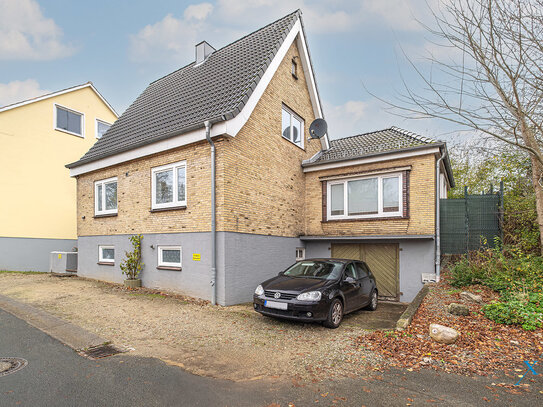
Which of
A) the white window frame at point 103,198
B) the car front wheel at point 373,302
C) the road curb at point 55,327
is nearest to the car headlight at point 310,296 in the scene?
the car front wheel at point 373,302

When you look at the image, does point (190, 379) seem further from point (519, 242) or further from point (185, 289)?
point (519, 242)

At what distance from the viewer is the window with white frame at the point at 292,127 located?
40.3ft

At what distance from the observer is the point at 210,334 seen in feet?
20.5

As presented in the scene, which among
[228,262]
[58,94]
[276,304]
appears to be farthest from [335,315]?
[58,94]

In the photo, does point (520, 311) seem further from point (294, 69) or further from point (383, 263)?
point (294, 69)

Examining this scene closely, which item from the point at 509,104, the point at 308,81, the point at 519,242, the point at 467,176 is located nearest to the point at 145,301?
the point at 509,104

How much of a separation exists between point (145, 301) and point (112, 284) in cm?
326

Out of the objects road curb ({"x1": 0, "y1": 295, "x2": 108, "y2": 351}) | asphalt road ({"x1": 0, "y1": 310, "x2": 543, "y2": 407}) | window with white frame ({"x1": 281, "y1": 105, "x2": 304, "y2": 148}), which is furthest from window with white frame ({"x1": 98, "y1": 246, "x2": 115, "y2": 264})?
asphalt road ({"x1": 0, "y1": 310, "x2": 543, "y2": 407})

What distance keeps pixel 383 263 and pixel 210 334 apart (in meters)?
7.34

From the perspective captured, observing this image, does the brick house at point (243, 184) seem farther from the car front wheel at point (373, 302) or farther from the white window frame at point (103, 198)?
the car front wheel at point (373, 302)

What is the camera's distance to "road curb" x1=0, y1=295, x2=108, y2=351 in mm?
5547

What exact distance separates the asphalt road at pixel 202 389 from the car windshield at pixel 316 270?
3.31m

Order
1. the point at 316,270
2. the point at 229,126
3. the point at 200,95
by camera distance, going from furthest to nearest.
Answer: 1. the point at 200,95
2. the point at 229,126
3. the point at 316,270

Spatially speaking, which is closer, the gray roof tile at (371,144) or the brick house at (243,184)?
the brick house at (243,184)
